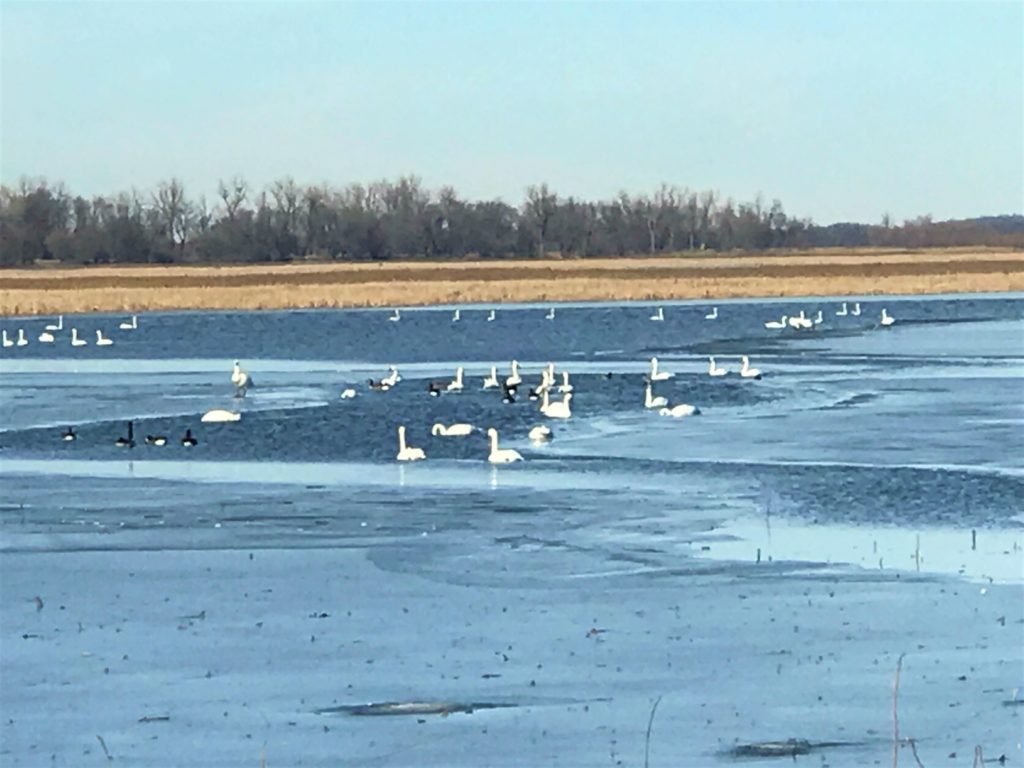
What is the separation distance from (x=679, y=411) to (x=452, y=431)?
3483 mm

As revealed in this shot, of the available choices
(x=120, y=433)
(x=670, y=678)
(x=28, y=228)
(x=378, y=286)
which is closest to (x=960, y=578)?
(x=670, y=678)

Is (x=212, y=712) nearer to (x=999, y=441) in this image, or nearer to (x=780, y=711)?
(x=780, y=711)

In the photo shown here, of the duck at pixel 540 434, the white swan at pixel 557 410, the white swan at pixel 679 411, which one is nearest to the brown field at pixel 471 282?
the white swan at pixel 679 411

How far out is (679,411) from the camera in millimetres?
23297

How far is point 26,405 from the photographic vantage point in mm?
26156

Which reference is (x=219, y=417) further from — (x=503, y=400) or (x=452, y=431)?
(x=503, y=400)

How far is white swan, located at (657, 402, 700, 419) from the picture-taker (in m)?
23.2

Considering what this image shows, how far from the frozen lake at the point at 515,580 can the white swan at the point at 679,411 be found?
0.68 feet

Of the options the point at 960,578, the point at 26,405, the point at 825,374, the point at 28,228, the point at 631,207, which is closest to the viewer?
the point at 960,578

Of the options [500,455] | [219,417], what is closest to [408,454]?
[500,455]

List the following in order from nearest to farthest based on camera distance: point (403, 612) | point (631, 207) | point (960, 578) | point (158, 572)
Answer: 1. point (403, 612)
2. point (960, 578)
3. point (158, 572)
4. point (631, 207)

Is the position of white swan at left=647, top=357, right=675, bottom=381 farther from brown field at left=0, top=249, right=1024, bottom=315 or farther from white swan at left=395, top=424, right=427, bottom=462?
brown field at left=0, top=249, right=1024, bottom=315

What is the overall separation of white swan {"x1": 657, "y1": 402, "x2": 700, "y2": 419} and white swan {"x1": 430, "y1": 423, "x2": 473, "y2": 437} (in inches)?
116

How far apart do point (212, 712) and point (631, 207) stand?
347ft
